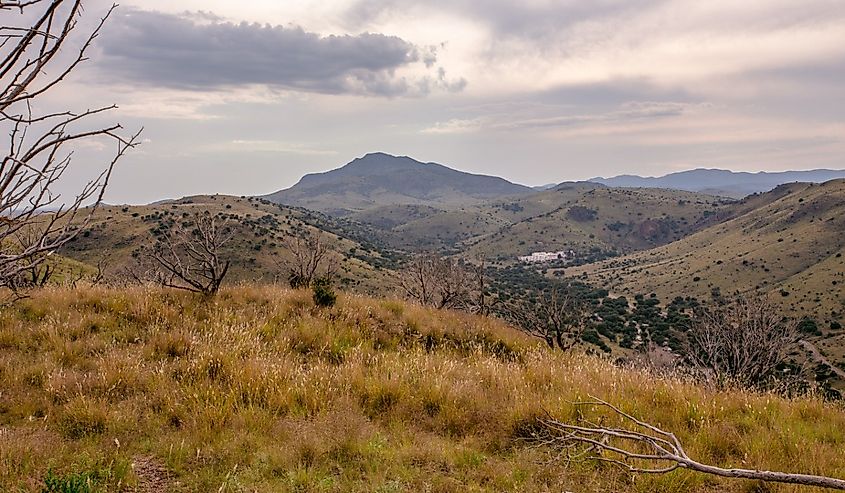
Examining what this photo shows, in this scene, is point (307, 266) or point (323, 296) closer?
point (323, 296)

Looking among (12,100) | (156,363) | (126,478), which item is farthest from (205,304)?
(12,100)

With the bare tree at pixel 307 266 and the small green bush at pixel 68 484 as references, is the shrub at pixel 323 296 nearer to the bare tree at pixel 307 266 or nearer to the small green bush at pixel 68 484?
the bare tree at pixel 307 266

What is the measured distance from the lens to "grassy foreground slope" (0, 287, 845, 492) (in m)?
4.65

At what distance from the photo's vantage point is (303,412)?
593cm

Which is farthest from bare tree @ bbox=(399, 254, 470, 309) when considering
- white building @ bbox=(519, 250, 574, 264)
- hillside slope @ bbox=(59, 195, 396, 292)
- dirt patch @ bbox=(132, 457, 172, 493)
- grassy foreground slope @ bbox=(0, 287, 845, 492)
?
white building @ bbox=(519, 250, 574, 264)

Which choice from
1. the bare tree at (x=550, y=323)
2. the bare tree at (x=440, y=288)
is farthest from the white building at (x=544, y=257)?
the bare tree at (x=550, y=323)

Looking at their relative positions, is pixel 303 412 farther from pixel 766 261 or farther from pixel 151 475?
pixel 766 261

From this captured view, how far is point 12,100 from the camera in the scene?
2684 mm

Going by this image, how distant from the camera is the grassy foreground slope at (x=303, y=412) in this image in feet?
15.3

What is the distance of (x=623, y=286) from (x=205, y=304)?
110282 mm

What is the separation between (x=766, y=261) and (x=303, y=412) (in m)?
108

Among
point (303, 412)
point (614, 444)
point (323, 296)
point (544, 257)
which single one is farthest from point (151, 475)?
point (544, 257)

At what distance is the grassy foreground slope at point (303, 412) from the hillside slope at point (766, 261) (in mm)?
73093

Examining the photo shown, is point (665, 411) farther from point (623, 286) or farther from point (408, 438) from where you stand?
point (623, 286)
